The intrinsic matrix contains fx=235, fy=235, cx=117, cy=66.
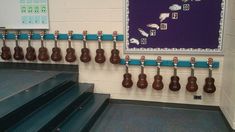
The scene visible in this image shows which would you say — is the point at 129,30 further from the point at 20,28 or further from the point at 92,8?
the point at 20,28

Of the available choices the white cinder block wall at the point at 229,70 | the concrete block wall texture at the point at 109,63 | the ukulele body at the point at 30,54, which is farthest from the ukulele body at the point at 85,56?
the white cinder block wall at the point at 229,70

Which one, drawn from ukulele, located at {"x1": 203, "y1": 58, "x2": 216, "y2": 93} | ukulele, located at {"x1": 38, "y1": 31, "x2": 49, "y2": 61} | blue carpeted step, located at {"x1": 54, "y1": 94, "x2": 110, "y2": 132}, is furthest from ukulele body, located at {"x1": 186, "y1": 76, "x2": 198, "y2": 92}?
ukulele, located at {"x1": 38, "y1": 31, "x2": 49, "y2": 61}

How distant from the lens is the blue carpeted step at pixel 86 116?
2451 mm

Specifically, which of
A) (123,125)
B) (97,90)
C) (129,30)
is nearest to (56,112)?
(123,125)

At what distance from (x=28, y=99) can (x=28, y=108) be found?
0.09 meters

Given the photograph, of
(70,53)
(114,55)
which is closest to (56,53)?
(70,53)

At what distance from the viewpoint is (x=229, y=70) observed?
9.20 feet

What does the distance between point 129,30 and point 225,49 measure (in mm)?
1279

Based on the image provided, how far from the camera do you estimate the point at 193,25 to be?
10.1ft

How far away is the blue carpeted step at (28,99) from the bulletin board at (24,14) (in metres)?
0.91

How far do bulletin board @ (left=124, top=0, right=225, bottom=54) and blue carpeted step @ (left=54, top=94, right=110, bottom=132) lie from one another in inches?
32.5

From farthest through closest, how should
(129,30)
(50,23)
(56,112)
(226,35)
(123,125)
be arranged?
(50,23), (129,30), (226,35), (123,125), (56,112)

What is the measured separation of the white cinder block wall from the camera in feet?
8.66

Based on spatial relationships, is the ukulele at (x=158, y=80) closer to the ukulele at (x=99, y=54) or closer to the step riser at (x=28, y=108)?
the ukulele at (x=99, y=54)
